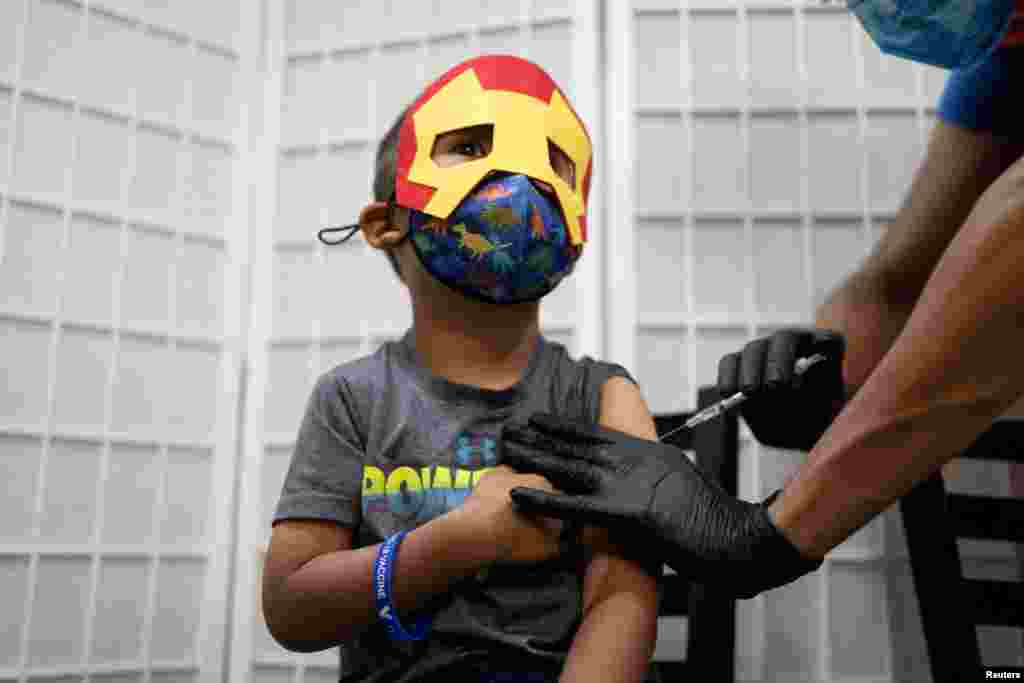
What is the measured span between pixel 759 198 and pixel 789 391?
494mm

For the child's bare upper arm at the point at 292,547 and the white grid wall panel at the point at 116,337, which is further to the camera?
the white grid wall panel at the point at 116,337

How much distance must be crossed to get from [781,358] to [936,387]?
0.19 m

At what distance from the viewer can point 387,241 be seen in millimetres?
996

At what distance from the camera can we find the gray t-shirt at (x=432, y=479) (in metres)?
0.86

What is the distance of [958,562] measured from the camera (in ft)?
3.59

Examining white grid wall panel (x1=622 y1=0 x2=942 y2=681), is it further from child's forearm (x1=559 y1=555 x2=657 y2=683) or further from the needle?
child's forearm (x1=559 y1=555 x2=657 y2=683)

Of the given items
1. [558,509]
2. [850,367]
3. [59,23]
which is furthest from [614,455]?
[59,23]

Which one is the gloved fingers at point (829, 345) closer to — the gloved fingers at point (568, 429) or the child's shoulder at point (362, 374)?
the gloved fingers at point (568, 429)

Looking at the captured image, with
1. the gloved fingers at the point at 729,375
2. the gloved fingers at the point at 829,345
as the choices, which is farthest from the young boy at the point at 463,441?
the gloved fingers at the point at 829,345

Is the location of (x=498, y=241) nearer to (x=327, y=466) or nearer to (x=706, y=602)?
(x=327, y=466)

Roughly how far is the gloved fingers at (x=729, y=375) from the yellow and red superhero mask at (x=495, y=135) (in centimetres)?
25

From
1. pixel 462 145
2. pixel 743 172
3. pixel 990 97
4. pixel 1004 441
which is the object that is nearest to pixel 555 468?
pixel 462 145

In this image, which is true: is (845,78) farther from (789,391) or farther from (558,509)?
(558,509)

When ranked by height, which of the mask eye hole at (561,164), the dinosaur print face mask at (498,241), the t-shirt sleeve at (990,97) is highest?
the t-shirt sleeve at (990,97)
